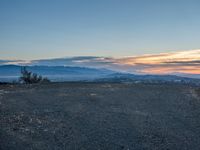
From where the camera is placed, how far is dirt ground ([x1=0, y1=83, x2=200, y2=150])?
17469 millimetres

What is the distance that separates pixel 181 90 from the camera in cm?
3359

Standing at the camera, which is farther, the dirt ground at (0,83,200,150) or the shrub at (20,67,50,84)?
the shrub at (20,67,50,84)

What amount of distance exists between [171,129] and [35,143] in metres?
7.03

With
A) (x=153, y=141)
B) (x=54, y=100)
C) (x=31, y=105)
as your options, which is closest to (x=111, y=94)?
(x=54, y=100)

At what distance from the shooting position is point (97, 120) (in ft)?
69.5

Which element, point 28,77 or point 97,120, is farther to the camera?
point 28,77

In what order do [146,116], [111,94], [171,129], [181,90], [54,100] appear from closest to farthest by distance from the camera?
1. [171,129]
2. [146,116]
3. [54,100]
4. [111,94]
5. [181,90]

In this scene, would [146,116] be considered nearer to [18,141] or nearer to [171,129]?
[171,129]

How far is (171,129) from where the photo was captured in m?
20.4

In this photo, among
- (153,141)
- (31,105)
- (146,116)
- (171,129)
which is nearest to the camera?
(153,141)

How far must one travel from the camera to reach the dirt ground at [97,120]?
1747cm

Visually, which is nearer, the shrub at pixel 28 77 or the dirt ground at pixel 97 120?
the dirt ground at pixel 97 120

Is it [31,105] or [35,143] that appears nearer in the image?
[35,143]

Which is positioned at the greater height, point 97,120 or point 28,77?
point 28,77
